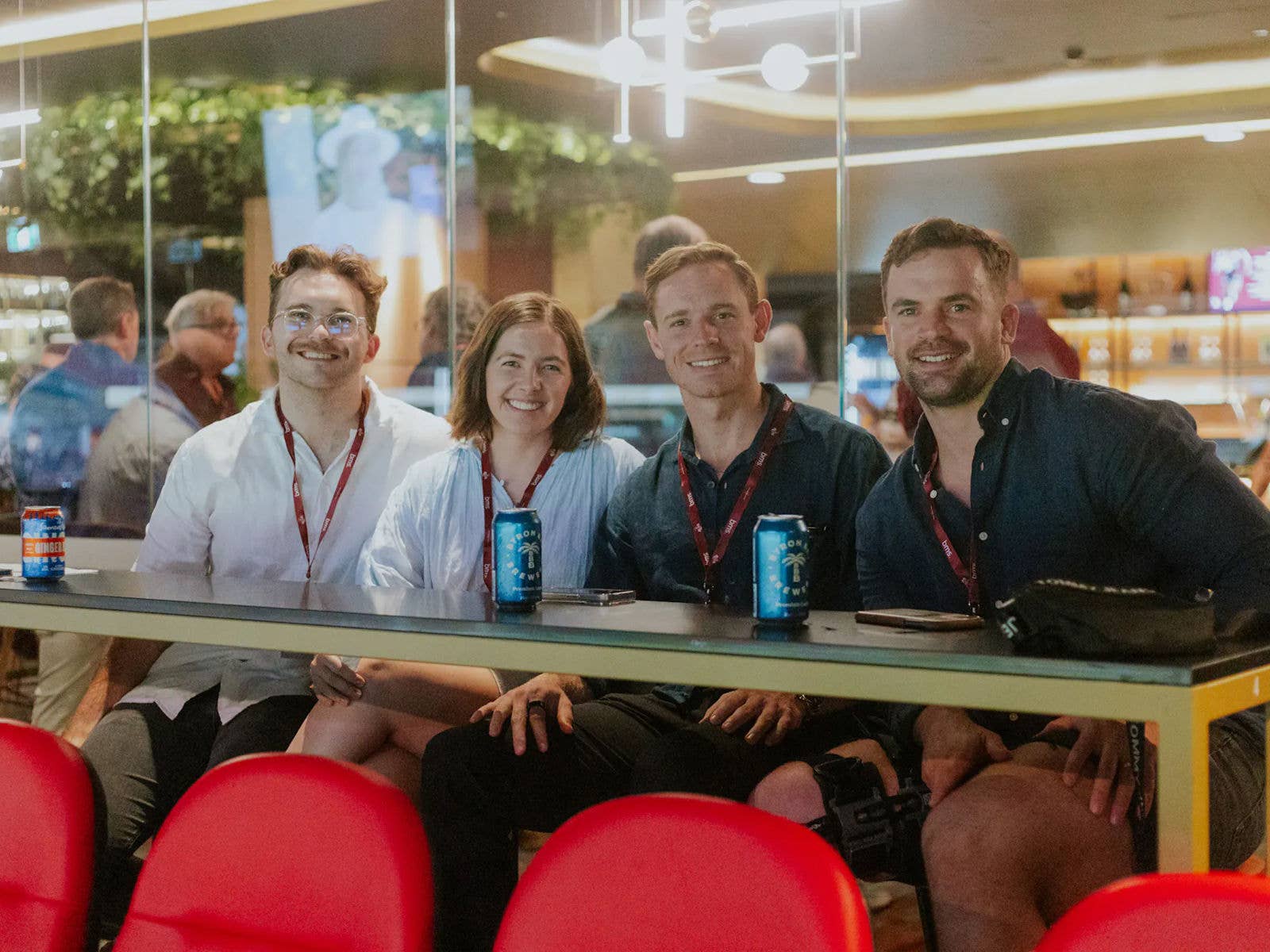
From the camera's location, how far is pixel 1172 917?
103 cm

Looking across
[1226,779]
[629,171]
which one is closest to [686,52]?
[629,171]

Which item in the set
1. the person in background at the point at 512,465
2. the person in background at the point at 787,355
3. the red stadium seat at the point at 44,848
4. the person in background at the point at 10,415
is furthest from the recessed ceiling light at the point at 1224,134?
the person in background at the point at 10,415

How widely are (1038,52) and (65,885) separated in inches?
156

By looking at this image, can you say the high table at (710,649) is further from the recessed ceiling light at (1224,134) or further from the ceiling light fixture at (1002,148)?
the recessed ceiling light at (1224,134)

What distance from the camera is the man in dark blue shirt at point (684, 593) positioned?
2447 mm

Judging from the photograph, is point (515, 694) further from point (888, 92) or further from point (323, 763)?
point (888, 92)

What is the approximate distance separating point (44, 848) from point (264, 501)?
1.91 meters

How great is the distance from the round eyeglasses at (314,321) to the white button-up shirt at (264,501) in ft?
0.69

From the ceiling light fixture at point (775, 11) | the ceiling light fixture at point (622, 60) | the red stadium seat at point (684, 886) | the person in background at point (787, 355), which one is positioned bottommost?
the red stadium seat at point (684, 886)

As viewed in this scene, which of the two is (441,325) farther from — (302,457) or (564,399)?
(564,399)

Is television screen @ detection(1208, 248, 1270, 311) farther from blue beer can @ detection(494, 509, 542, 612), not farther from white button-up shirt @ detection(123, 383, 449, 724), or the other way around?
blue beer can @ detection(494, 509, 542, 612)

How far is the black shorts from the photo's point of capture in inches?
75.0

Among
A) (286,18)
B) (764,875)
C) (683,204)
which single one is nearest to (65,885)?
Result: (764,875)

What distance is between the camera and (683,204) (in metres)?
5.00
